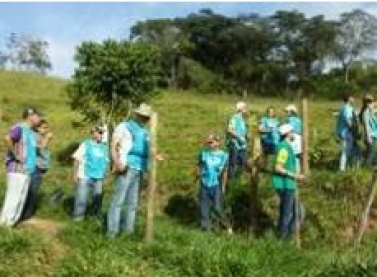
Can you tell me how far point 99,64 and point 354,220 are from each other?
34.3ft

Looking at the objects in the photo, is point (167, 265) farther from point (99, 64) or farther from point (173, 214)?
point (99, 64)

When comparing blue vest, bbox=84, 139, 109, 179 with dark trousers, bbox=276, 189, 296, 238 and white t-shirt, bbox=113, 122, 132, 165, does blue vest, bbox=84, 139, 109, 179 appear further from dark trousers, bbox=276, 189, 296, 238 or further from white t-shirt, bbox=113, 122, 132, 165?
dark trousers, bbox=276, 189, 296, 238

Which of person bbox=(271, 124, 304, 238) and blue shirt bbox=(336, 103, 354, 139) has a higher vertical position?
blue shirt bbox=(336, 103, 354, 139)

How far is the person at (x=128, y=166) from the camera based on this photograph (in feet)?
38.2

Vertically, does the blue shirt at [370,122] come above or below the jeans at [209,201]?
above

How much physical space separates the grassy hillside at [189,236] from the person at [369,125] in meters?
0.85

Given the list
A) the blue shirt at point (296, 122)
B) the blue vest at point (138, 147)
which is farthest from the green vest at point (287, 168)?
the blue shirt at point (296, 122)

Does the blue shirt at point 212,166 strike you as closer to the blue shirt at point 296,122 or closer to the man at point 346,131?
the blue shirt at point 296,122

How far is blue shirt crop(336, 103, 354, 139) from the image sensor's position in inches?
693

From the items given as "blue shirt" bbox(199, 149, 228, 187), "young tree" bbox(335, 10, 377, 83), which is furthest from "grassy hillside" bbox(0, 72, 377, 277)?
"young tree" bbox(335, 10, 377, 83)

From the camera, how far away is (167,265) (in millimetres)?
10555

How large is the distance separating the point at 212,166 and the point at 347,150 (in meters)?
4.06

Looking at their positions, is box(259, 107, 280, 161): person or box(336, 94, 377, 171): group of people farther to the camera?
box(336, 94, 377, 171): group of people

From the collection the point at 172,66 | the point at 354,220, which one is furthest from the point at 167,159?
the point at 172,66
